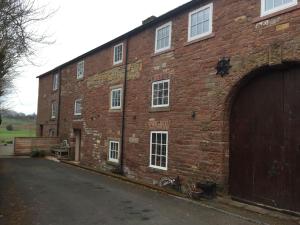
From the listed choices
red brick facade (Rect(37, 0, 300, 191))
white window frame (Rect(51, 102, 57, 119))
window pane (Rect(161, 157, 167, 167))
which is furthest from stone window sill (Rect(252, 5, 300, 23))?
A: white window frame (Rect(51, 102, 57, 119))

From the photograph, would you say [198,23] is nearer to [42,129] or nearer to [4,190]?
[4,190]

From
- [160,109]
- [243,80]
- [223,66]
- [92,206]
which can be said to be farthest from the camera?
[160,109]

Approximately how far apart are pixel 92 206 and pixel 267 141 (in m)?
5.27

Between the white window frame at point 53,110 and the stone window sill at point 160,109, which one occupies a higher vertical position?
the white window frame at point 53,110

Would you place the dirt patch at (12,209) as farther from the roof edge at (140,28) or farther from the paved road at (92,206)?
the roof edge at (140,28)

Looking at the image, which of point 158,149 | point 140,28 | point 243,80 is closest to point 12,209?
point 158,149

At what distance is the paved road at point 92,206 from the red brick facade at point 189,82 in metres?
1.80

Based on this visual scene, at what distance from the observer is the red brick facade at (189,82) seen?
393 inches

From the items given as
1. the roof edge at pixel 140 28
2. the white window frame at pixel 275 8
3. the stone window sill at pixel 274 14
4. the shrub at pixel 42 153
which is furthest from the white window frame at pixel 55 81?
the white window frame at pixel 275 8

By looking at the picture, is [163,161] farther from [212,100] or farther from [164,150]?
[212,100]

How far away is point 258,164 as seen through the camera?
10.1 m

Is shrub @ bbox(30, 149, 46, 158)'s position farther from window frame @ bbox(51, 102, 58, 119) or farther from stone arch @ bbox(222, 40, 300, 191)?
stone arch @ bbox(222, 40, 300, 191)

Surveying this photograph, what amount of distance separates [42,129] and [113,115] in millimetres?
15185

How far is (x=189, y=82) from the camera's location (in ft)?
41.5
